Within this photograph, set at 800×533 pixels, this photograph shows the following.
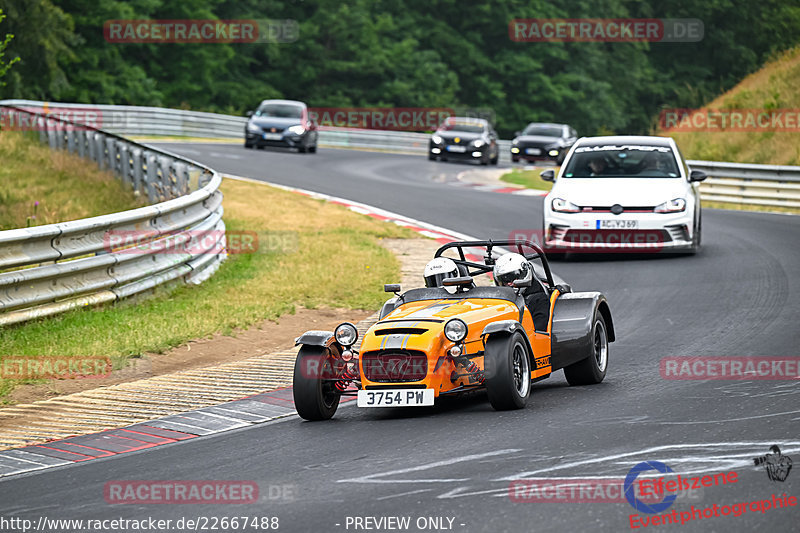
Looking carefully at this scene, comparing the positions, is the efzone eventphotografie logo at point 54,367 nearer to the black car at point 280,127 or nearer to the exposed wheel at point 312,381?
the exposed wheel at point 312,381

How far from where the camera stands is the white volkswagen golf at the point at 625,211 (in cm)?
1639

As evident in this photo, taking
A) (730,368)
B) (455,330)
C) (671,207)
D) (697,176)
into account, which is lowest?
(730,368)

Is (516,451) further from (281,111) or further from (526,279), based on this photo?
(281,111)

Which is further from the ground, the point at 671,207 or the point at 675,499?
the point at 671,207

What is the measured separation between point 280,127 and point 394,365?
29817mm

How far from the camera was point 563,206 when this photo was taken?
16688 millimetres

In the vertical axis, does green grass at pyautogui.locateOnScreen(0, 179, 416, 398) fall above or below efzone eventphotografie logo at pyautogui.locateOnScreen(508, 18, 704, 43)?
below

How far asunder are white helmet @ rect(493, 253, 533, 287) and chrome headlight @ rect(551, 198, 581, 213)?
7361 millimetres

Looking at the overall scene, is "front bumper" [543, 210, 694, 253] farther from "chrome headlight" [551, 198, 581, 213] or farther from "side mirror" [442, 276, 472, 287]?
"side mirror" [442, 276, 472, 287]

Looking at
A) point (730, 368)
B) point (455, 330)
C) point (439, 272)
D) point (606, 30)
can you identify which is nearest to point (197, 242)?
point (439, 272)

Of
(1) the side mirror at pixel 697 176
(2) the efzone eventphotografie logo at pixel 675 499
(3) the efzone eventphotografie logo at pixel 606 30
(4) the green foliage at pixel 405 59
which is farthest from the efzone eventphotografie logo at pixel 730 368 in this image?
(3) the efzone eventphotografie logo at pixel 606 30

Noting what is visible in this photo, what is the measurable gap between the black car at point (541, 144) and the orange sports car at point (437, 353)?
32.2 meters

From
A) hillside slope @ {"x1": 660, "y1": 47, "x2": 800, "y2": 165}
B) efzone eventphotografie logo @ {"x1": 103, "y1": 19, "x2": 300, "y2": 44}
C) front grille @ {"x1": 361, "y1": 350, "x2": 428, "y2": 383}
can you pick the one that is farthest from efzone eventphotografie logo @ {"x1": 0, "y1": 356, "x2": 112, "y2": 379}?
efzone eventphotografie logo @ {"x1": 103, "y1": 19, "x2": 300, "y2": 44}

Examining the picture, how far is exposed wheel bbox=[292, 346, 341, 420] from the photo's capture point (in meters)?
8.29
